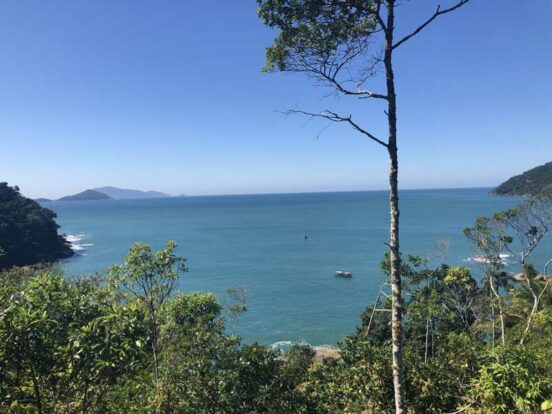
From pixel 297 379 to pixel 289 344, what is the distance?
2285cm

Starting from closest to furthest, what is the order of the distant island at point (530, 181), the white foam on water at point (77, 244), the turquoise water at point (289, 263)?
1. the turquoise water at point (289, 263)
2. the white foam on water at point (77, 244)
3. the distant island at point (530, 181)

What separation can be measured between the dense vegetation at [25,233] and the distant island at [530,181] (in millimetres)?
142084

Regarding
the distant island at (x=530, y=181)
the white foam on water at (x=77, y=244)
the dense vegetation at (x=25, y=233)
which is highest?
the distant island at (x=530, y=181)

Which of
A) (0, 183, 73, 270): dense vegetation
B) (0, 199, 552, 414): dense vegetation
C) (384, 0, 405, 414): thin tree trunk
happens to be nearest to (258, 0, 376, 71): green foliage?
(384, 0, 405, 414): thin tree trunk

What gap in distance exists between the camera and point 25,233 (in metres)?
65.4

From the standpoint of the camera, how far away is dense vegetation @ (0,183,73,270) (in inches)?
2458

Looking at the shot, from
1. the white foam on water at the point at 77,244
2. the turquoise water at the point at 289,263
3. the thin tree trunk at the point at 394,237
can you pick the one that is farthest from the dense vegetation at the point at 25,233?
the thin tree trunk at the point at 394,237

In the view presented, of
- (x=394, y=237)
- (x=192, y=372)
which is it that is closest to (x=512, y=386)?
(x=394, y=237)

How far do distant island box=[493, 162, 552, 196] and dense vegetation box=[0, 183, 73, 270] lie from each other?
142084 millimetres

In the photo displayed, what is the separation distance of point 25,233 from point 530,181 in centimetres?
16988

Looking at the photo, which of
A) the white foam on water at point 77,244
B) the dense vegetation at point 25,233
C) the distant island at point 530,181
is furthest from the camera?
the distant island at point 530,181

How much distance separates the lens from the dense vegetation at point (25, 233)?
205 ft

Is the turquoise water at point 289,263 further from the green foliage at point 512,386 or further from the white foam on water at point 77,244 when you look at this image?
the green foliage at point 512,386

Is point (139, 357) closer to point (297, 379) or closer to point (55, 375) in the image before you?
point (55, 375)
